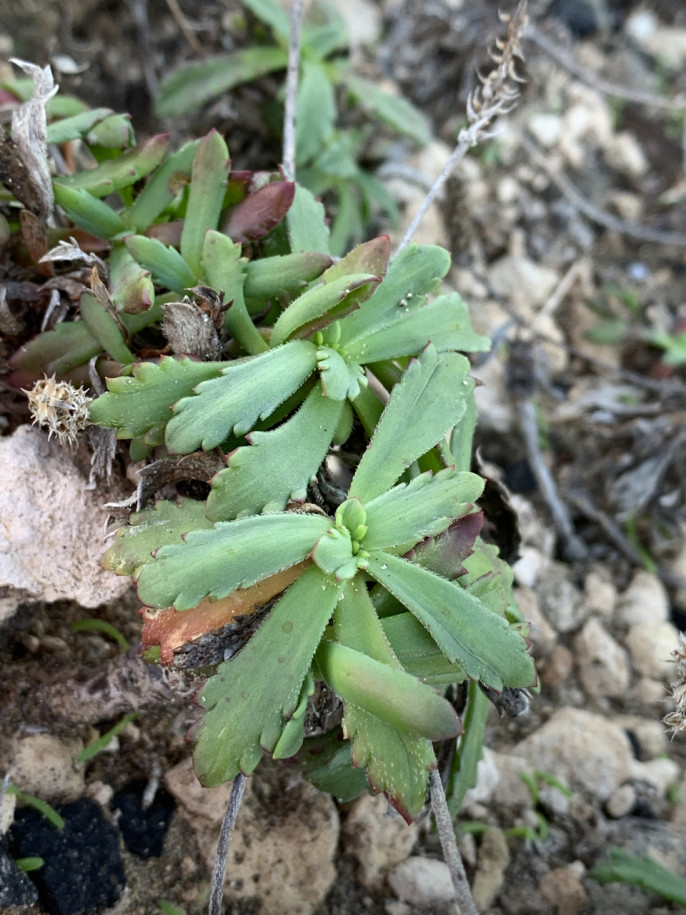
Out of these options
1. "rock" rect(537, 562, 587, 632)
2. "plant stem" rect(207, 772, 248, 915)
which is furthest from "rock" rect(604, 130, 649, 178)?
"plant stem" rect(207, 772, 248, 915)

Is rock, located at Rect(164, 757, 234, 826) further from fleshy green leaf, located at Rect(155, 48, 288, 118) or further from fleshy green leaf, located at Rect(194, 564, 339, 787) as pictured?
fleshy green leaf, located at Rect(155, 48, 288, 118)

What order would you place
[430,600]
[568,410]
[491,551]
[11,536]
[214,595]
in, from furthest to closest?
1. [568,410]
2. [491,551]
3. [11,536]
4. [430,600]
5. [214,595]

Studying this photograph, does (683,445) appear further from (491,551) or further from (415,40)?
(415,40)

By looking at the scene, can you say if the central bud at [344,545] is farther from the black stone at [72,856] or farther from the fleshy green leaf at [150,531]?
Answer: the black stone at [72,856]

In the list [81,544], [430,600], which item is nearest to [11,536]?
[81,544]

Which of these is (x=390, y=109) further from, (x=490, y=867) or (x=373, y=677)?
(x=490, y=867)

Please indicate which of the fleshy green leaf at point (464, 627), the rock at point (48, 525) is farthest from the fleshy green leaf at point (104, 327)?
the fleshy green leaf at point (464, 627)
